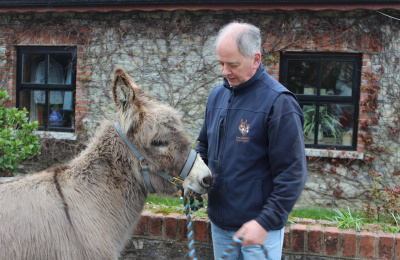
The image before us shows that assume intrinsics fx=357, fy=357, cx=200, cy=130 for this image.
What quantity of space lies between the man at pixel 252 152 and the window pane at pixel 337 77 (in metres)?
4.99

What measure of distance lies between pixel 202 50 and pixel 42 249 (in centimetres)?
561

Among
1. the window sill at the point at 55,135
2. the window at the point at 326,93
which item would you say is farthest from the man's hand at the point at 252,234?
the window sill at the point at 55,135

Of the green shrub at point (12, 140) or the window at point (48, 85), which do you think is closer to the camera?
the green shrub at point (12, 140)

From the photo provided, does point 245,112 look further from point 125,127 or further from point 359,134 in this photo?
point 359,134

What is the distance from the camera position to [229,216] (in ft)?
7.86

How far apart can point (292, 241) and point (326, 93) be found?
173 inches

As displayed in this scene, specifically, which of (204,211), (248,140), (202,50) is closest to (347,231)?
(204,211)

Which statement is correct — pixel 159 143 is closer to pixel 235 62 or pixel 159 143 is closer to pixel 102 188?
pixel 102 188

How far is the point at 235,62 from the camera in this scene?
2.27m

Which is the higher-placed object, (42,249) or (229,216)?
(229,216)

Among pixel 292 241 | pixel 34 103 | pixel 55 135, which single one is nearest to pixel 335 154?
pixel 292 241

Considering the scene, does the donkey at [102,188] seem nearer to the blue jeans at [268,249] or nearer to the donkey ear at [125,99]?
the donkey ear at [125,99]

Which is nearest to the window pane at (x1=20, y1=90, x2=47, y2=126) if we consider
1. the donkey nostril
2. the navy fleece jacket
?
the navy fleece jacket

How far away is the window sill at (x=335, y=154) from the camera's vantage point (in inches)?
Result: 259
